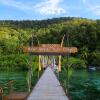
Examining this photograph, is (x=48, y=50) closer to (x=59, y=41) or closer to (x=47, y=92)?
(x=47, y=92)

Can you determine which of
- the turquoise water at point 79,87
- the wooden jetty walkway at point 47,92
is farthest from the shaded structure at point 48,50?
the turquoise water at point 79,87

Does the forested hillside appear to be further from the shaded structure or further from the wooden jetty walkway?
the wooden jetty walkway

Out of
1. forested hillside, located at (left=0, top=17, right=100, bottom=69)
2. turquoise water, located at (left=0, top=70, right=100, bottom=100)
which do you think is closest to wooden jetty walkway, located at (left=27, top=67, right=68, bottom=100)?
turquoise water, located at (left=0, top=70, right=100, bottom=100)

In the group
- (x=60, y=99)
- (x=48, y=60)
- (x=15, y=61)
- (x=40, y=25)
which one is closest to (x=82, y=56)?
(x=15, y=61)

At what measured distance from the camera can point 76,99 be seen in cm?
2742

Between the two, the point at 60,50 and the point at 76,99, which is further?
the point at 76,99

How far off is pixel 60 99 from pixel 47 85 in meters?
4.06

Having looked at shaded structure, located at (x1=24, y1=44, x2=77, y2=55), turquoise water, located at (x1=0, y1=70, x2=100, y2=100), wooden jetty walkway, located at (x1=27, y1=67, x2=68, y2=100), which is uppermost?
shaded structure, located at (x1=24, y1=44, x2=77, y2=55)

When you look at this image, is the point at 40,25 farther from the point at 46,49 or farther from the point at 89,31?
the point at 46,49

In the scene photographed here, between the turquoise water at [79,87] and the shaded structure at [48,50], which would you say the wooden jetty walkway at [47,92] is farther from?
the turquoise water at [79,87]

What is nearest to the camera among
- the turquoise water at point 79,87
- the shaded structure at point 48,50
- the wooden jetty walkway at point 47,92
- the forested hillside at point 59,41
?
the wooden jetty walkway at point 47,92

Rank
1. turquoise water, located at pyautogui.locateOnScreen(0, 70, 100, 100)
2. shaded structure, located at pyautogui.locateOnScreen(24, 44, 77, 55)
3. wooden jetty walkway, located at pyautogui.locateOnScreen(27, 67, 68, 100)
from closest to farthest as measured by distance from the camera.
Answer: wooden jetty walkway, located at pyautogui.locateOnScreen(27, 67, 68, 100)
shaded structure, located at pyautogui.locateOnScreen(24, 44, 77, 55)
turquoise water, located at pyautogui.locateOnScreen(0, 70, 100, 100)

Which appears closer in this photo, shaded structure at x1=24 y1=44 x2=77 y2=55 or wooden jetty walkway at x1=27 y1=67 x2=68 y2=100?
wooden jetty walkway at x1=27 y1=67 x2=68 y2=100

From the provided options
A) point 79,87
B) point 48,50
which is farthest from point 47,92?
point 79,87
